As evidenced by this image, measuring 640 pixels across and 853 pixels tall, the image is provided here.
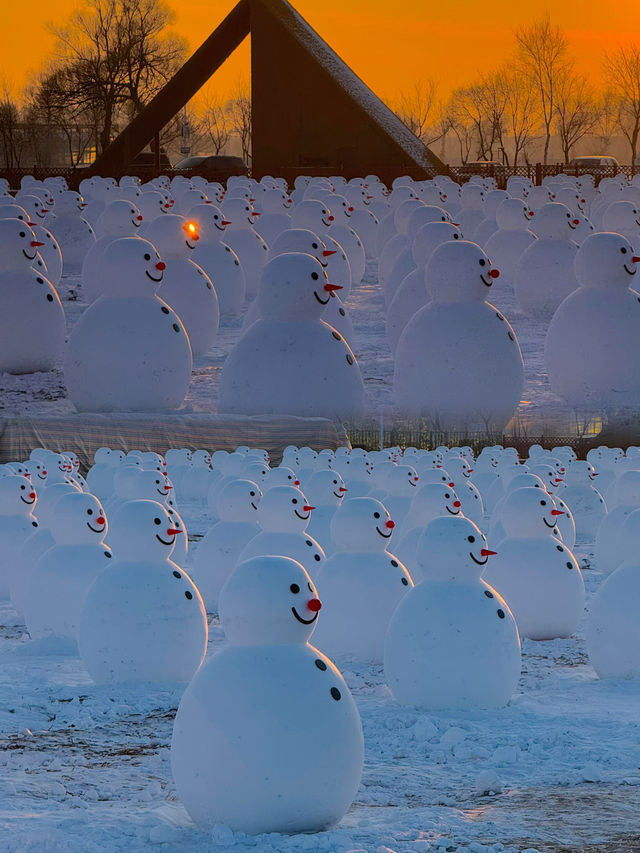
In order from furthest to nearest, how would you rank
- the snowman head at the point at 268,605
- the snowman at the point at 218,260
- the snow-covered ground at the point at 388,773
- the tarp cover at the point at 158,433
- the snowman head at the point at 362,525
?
the snowman at the point at 218,260
the tarp cover at the point at 158,433
the snowman head at the point at 362,525
the snowman head at the point at 268,605
the snow-covered ground at the point at 388,773

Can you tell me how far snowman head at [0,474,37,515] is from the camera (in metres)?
11.2

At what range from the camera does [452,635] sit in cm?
759

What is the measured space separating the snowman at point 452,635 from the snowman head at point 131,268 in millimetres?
6485

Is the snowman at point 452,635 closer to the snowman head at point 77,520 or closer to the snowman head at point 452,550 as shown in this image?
the snowman head at point 452,550

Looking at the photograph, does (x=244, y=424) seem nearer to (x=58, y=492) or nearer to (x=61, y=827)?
(x=58, y=492)

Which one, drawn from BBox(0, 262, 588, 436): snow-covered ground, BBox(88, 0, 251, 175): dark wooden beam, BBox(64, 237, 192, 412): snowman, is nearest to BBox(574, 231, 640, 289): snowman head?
BBox(0, 262, 588, 436): snow-covered ground

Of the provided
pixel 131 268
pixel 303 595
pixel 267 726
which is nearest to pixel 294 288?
pixel 131 268

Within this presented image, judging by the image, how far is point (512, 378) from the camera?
1305 cm

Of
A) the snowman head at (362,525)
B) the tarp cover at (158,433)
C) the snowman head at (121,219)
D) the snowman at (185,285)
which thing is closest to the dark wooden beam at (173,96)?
the snowman head at (121,219)

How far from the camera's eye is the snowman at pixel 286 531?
9.52 metres

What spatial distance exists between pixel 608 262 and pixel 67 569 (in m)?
6.74

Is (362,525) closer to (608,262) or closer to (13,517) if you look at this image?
(13,517)

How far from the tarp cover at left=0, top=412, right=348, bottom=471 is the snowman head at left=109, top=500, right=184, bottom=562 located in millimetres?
5104

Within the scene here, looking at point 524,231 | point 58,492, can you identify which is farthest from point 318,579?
point 524,231
